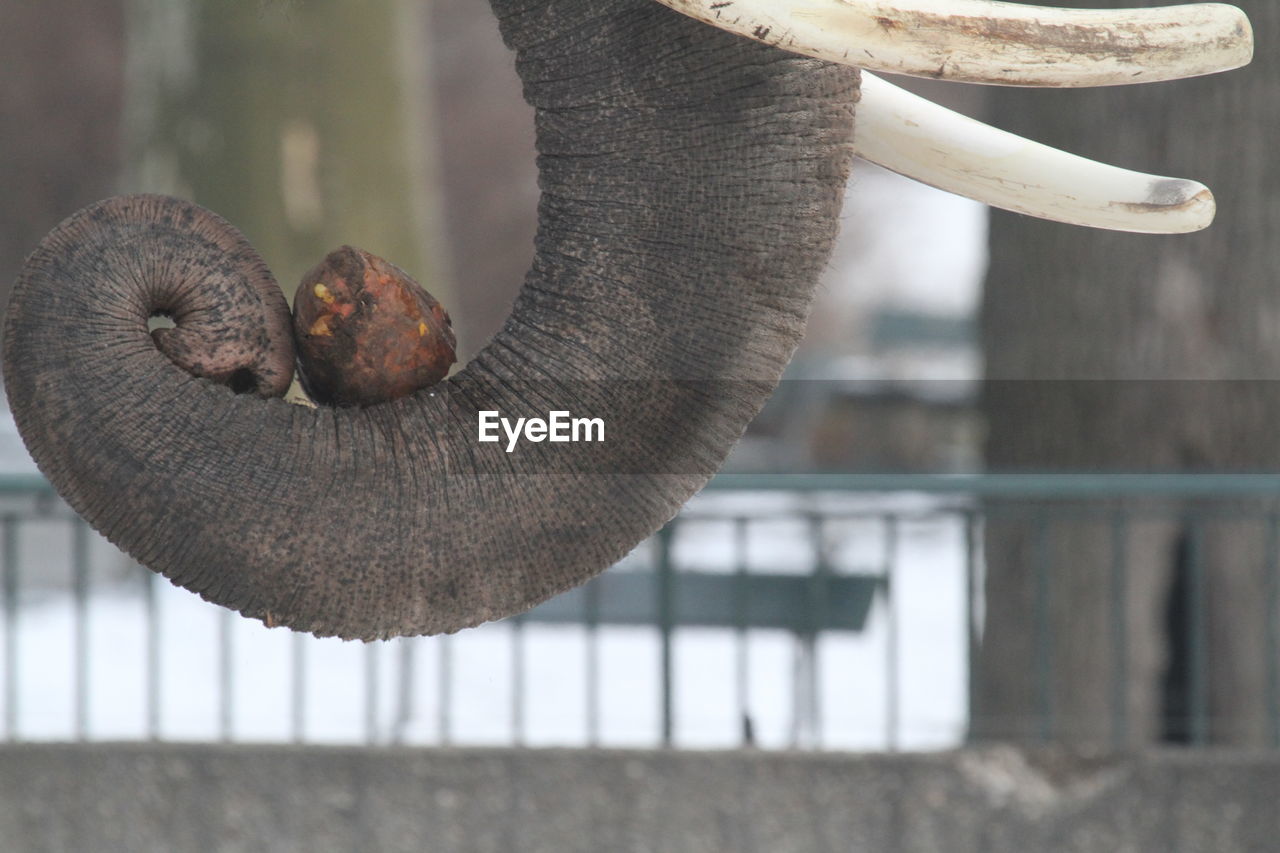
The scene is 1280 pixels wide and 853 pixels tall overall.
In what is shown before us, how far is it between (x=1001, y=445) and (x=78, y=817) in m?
4.14

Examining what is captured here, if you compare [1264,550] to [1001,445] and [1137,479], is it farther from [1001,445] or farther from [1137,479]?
[1001,445]

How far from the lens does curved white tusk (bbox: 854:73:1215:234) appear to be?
1.67 metres

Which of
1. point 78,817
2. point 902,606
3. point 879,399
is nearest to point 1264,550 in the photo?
point 902,606

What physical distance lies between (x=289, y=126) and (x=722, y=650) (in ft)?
12.7

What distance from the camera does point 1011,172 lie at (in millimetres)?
1752

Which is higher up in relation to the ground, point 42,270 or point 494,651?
point 42,270

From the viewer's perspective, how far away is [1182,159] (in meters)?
6.25

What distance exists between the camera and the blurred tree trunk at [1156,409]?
20.2 ft

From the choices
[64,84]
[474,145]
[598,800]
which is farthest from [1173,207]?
[474,145]

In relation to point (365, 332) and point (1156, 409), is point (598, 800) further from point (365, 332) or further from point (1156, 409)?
point (365, 332)

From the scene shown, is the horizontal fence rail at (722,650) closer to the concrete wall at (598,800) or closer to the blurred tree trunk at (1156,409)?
the blurred tree trunk at (1156,409)

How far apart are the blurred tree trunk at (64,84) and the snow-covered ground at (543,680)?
32.0 feet

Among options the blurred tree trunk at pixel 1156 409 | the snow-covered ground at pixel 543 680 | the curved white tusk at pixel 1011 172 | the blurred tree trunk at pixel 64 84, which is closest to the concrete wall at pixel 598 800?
the snow-covered ground at pixel 543 680

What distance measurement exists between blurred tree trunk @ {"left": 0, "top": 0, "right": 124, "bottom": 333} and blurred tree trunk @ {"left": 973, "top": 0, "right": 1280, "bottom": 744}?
12346 millimetres
